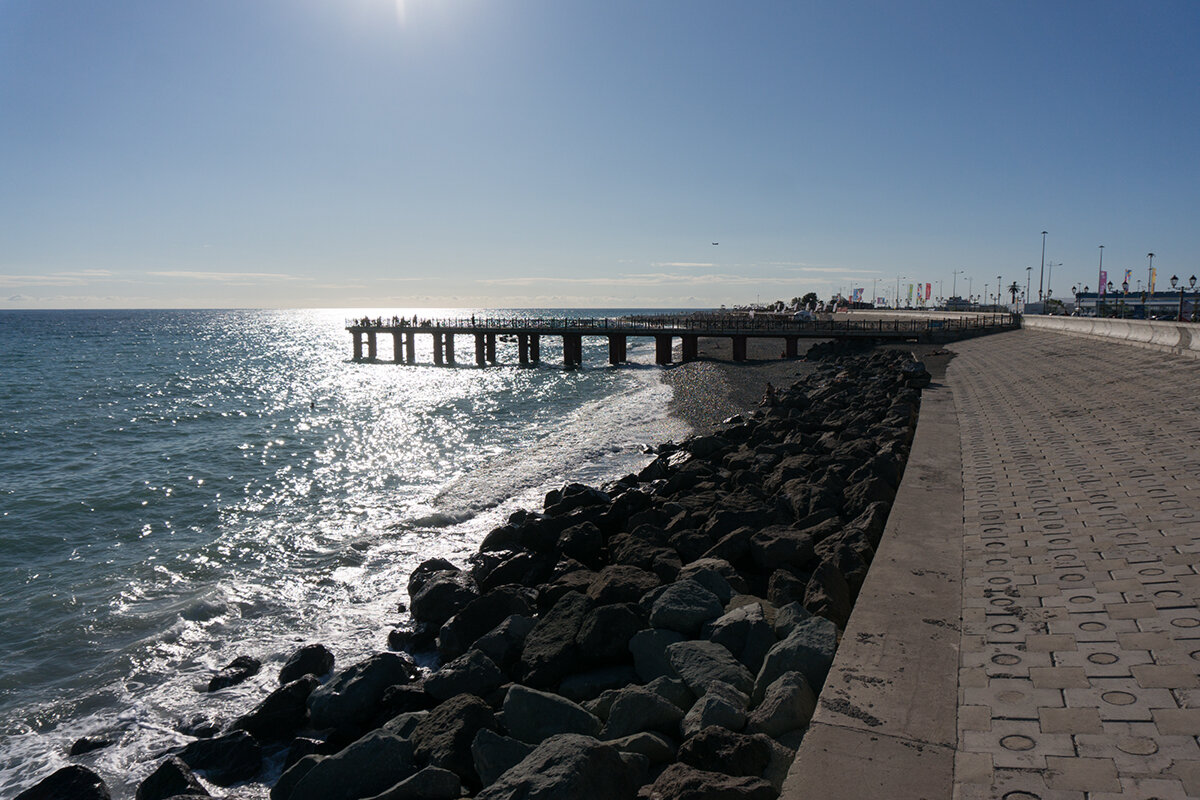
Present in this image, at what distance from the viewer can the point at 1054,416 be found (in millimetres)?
14984

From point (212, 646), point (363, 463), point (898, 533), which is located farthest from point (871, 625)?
point (363, 463)

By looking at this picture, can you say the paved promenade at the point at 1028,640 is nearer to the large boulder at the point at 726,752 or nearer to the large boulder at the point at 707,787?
the large boulder at the point at 707,787

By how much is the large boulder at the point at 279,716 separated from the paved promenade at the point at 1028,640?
5.52 m

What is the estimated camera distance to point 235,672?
8.97 meters

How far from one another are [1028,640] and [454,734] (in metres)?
4.34

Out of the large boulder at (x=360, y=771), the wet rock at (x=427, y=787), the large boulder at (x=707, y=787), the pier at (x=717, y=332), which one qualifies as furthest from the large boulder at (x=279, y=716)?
the pier at (x=717, y=332)

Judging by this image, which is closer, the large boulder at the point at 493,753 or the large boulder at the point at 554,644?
the large boulder at the point at 493,753

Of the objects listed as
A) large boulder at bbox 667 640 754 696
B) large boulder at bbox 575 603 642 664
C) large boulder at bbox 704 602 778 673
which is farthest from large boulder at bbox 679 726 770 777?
large boulder at bbox 575 603 642 664

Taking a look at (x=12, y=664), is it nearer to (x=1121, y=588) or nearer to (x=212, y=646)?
(x=212, y=646)

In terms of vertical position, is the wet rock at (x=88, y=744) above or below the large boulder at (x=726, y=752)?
below

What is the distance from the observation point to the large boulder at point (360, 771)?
18.8 feet

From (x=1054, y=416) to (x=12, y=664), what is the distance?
17.8 metres

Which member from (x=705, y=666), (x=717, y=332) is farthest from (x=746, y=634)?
(x=717, y=332)

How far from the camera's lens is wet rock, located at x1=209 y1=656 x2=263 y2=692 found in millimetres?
8766
